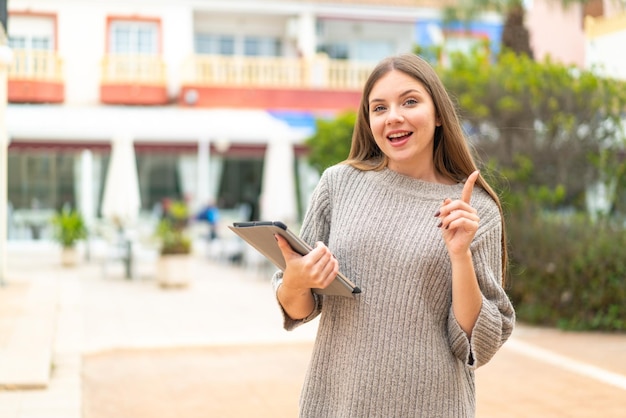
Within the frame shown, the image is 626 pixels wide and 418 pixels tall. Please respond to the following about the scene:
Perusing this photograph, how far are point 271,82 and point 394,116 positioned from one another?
20.3 meters

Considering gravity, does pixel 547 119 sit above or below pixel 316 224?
below

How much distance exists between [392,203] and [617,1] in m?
8.53

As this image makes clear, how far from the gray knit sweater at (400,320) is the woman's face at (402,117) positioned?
109 mm

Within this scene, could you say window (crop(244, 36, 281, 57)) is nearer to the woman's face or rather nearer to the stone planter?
the stone planter

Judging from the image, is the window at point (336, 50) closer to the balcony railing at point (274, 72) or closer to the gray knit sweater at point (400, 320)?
the balcony railing at point (274, 72)

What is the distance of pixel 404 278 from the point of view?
2.11m

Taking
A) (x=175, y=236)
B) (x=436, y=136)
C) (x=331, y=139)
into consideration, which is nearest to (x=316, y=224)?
(x=436, y=136)

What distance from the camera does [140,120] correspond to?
18.4m

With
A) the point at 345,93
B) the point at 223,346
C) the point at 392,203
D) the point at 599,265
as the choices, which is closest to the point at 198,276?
the point at 223,346

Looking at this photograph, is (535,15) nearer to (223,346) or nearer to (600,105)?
(600,105)

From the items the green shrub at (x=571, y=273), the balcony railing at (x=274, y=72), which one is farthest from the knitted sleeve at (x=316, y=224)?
the balcony railing at (x=274, y=72)

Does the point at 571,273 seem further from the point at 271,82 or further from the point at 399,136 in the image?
the point at 271,82

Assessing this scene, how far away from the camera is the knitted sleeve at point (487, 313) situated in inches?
82.7

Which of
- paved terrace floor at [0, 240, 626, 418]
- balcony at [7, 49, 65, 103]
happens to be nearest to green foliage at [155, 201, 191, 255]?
paved terrace floor at [0, 240, 626, 418]
